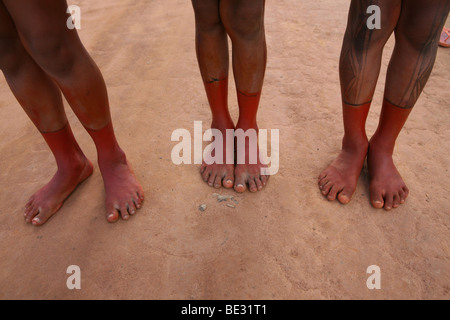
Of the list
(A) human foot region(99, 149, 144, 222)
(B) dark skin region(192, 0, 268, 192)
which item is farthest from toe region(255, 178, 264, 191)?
(A) human foot region(99, 149, 144, 222)

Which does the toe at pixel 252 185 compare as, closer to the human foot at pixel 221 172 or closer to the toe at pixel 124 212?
the human foot at pixel 221 172

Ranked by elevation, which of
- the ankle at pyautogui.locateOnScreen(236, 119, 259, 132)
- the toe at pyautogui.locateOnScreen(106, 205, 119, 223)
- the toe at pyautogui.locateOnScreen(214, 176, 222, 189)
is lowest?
the toe at pyautogui.locateOnScreen(106, 205, 119, 223)

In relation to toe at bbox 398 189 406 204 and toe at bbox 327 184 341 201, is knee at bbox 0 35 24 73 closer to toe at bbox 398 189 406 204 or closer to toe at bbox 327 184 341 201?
toe at bbox 327 184 341 201

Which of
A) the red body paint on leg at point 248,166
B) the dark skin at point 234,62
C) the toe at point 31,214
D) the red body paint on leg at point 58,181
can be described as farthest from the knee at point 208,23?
the toe at point 31,214

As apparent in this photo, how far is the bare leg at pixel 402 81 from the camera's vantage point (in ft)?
4.12

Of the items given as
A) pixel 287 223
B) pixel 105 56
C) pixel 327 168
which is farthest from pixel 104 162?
pixel 105 56

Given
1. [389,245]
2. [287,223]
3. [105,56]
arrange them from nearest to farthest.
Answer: [389,245]
[287,223]
[105,56]

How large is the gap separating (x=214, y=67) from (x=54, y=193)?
105cm

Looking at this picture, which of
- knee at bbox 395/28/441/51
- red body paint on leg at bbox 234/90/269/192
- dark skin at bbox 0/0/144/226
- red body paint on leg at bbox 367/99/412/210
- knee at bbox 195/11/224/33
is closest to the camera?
dark skin at bbox 0/0/144/226

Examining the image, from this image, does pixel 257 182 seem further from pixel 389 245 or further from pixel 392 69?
pixel 392 69

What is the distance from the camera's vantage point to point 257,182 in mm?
1674

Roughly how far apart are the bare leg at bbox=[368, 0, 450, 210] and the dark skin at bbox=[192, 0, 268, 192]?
581 mm

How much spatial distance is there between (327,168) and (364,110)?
0.36 metres

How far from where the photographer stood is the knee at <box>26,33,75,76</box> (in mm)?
1194
